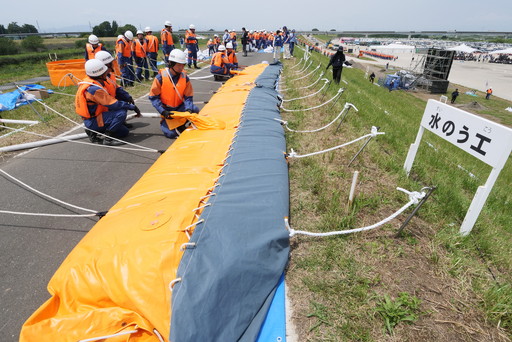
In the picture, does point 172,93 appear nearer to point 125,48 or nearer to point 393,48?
point 125,48

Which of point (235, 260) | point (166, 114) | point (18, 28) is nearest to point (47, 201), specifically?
point (166, 114)

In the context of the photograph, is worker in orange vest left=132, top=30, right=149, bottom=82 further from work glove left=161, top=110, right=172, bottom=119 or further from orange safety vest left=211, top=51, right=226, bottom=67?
work glove left=161, top=110, right=172, bottom=119

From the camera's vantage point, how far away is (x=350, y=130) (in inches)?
191

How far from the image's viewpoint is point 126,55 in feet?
30.2

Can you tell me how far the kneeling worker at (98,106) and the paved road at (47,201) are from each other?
0.34m

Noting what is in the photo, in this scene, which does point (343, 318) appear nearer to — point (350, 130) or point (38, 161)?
point (350, 130)

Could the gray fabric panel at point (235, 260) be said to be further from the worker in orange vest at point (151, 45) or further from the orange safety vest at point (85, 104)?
the worker in orange vest at point (151, 45)

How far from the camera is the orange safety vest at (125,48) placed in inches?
352

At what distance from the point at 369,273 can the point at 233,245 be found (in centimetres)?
110

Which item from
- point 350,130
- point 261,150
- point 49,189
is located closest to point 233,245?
point 261,150

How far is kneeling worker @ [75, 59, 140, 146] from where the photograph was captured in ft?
14.3

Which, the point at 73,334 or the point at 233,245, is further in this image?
the point at 233,245

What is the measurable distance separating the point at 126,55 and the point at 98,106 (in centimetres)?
576

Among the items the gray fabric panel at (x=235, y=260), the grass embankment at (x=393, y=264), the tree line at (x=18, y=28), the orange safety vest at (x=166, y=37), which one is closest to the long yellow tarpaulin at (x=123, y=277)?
the gray fabric panel at (x=235, y=260)
